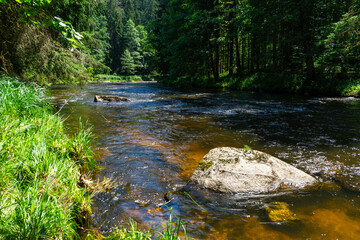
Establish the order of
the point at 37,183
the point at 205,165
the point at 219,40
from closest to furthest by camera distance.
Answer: the point at 37,183, the point at 205,165, the point at 219,40

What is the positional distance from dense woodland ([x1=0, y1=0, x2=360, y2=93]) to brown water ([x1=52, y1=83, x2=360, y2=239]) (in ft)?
→ 7.48

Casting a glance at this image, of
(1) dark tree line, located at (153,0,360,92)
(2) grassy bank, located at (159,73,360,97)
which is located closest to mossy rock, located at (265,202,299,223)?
(1) dark tree line, located at (153,0,360,92)

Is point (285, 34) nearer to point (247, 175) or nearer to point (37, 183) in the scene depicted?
point (247, 175)

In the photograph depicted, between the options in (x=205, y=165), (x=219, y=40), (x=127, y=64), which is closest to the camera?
(x=205, y=165)

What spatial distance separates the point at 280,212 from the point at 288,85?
15063mm

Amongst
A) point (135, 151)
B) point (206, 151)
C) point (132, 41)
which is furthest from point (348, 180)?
point (132, 41)

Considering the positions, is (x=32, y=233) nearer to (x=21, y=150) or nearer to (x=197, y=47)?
(x=21, y=150)

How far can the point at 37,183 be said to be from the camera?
2305 mm

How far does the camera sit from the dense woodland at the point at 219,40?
240 inches

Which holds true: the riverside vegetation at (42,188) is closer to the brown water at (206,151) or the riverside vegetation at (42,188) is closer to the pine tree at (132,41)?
the brown water at (206,151)

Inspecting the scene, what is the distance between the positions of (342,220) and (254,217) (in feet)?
3.39

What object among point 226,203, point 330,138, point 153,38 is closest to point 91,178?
point 226,203

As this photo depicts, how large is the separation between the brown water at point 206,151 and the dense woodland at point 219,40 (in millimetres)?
2279

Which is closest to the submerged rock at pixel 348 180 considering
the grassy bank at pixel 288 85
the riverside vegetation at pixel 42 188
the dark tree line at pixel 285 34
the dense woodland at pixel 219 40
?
the riverside vegetation at pixel 42 188
